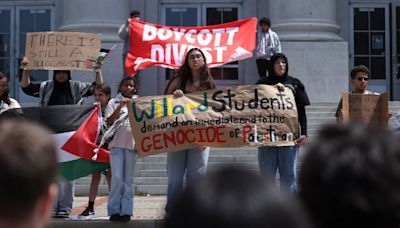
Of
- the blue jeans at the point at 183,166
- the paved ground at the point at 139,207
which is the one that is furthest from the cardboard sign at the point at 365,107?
the paved ground at the point at 139,207

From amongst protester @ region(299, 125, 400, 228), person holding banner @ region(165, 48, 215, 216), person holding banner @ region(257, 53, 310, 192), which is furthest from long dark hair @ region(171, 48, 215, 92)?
protester @ region(299, 125, 400, 228)

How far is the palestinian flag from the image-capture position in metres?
8.66

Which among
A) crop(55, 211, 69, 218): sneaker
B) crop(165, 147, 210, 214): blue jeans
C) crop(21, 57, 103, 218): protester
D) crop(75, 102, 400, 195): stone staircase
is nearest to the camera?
crop(165, 147, 210, 214): blue jeans

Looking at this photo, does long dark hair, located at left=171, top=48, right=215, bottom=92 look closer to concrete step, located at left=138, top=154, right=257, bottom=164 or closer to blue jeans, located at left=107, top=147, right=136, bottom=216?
blue jeans, located at left=107, top=147, right=136, bottom=216

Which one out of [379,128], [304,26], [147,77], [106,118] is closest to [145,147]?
[106,118]

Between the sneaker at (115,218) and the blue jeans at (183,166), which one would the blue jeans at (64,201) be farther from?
the blue jeans at (183,166)

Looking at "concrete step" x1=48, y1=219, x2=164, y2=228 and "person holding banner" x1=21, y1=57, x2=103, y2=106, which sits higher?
"person holding banner" x1=21, y1=57, x2=103, y2=106

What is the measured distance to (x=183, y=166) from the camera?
802cm

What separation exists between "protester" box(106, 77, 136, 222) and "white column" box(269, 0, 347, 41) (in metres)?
9.07

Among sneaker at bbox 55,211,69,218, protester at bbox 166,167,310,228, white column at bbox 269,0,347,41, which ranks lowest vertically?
sneaker at bbox 55,211,69,218

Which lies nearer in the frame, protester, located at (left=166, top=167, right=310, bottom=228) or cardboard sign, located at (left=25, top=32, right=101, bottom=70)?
protester, located at (left=166, top=167, right=310, bottom=228)

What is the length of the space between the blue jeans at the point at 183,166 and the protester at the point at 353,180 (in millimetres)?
6025

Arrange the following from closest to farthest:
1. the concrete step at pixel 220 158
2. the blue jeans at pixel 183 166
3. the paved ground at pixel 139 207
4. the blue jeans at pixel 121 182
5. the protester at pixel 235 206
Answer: the protester at pixel 235 206
the blue jeans at pixel 183 166
the blue jeans at pixel 121 182
the paved ground at pixel 139 207
the concrete step at pixel 220 158

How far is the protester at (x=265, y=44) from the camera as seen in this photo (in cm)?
1574
